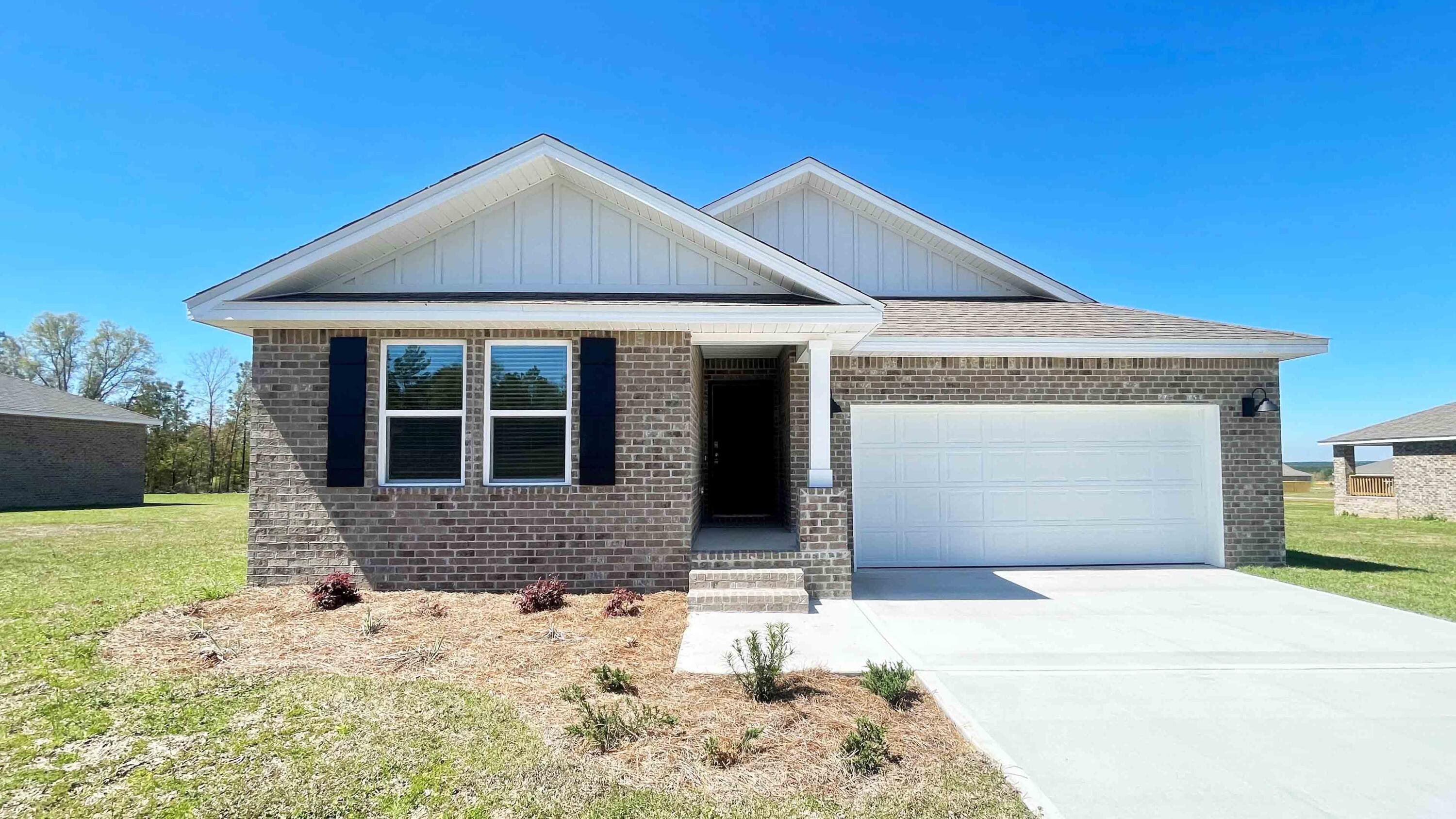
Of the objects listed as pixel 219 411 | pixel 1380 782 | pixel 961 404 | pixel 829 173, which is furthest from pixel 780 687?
pixel 219 411

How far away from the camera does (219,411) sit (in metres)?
39.2

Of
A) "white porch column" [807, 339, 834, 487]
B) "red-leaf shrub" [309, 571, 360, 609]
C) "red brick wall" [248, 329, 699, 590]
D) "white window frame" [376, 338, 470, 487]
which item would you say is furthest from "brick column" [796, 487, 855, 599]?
"red-leaf shrub" [309, 571, 360, 609]

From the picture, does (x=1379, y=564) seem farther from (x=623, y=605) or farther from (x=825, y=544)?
(x=623, y=605)

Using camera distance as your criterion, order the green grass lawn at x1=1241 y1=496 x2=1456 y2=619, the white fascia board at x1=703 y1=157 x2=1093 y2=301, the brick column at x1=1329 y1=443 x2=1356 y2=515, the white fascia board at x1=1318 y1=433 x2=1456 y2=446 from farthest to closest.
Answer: the brick column at x1=1329 y1=443 x2=1356 y2=515 → the white fascia board at x1=1318 y1=433 x2=1456 y2=446 → the white fascia board at x1=703 y1=157 x2=1093 y2=301 → the green grass lawn at x1=1241 y1=496 x2=1456 y2=619

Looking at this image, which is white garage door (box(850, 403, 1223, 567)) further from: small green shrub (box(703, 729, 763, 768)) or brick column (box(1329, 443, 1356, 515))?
brick column (box(1329, 443, 1356, 515))

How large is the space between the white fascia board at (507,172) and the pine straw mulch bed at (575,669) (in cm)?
331

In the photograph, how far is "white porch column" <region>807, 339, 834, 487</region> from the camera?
285 inches

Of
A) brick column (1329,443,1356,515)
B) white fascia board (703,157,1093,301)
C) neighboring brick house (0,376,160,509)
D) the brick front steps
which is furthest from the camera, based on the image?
brick column (1329,443,1356,515)

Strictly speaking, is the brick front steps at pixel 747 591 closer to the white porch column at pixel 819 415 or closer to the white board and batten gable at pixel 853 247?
the white porch column at pixel 819 415

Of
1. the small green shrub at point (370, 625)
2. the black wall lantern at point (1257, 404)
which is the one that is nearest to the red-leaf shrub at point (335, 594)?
the small green shrub at point (370, 625)

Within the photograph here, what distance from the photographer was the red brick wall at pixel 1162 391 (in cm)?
865

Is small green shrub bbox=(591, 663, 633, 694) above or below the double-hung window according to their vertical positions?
below

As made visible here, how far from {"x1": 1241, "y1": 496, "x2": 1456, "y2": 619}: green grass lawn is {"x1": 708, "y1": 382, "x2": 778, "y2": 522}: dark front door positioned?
671cm

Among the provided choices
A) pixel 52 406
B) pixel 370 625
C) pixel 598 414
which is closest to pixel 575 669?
pixel 370 625
